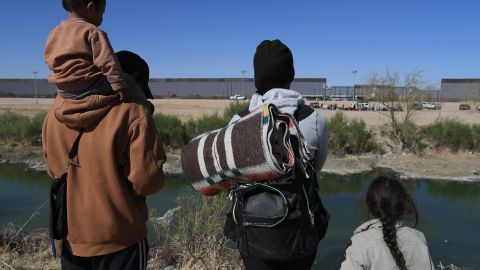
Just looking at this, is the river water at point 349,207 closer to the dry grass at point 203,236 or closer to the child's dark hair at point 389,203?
the dry grass at point 203,236

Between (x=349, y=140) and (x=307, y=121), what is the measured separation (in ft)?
59.8

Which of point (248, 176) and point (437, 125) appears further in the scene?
point (437, 125)

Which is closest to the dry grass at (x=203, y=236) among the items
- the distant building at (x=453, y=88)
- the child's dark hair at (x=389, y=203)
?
the child's dark hair at (x=389, y=203)

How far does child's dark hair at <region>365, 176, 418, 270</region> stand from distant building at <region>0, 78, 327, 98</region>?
203 ft

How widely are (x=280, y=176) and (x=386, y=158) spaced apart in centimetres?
1821

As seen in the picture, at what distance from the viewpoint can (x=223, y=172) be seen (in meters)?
1.75

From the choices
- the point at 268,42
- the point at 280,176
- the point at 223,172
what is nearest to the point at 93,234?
the point at 223,172

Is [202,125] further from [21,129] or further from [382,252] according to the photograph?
[382,252]

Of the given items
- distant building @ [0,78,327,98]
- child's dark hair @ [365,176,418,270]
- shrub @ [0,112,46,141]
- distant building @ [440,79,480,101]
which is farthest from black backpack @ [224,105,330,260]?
distant building @ [0,78,327,98]

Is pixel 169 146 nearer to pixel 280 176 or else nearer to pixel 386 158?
pixel 386 158

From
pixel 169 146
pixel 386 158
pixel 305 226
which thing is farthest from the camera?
pixel 169 146

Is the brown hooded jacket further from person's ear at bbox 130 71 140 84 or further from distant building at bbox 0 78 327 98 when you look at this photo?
distant building at bbox 0 78 327 98

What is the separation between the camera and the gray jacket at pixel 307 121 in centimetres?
188

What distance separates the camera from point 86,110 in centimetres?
172
